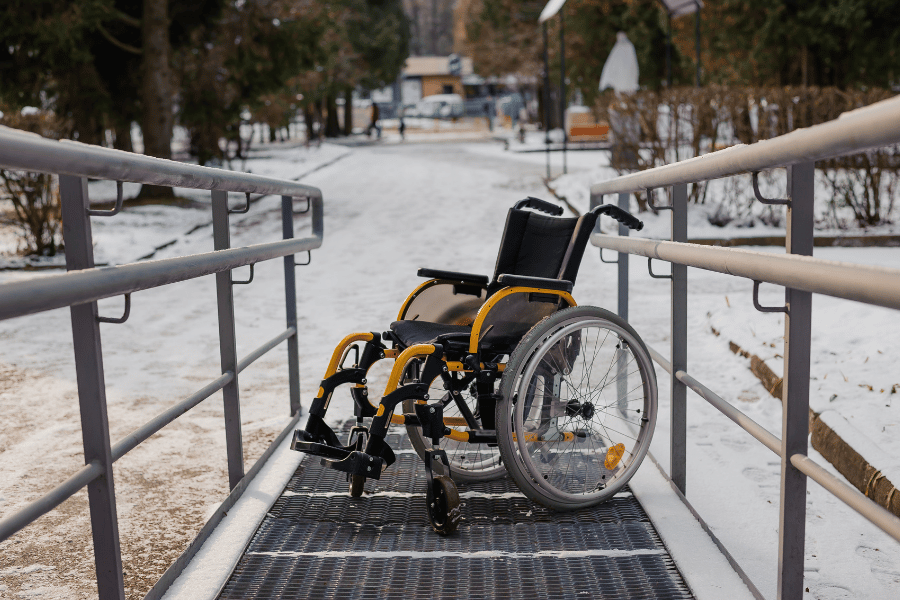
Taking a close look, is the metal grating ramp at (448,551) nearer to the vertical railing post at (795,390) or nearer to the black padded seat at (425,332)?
the vertical railing post at (795,390)

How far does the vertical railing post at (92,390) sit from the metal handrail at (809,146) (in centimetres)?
154

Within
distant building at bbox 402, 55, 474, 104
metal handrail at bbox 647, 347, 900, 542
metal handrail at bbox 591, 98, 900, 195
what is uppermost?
distant building at bbox 402, 55, 474, 104

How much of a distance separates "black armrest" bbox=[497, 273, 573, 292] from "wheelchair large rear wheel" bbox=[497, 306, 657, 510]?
0.53 ft

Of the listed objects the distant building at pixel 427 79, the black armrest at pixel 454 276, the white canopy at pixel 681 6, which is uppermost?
the distant building at pixel 427 79

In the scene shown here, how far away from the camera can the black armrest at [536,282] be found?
10.1ft

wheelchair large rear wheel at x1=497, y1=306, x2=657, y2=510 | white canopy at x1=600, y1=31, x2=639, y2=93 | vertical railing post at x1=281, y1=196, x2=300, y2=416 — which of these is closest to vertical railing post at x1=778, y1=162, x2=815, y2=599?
wheelchair large rear wheel at x1=497, y1=306, x2=657, y2=510

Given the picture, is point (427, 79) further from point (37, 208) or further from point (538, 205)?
point (538, 205)

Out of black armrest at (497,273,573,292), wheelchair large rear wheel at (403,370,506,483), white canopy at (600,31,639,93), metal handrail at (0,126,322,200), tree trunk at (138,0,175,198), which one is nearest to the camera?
metal handrail at (0,126,322,200)

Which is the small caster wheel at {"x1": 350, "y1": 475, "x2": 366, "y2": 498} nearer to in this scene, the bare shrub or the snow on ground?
the snow on ground

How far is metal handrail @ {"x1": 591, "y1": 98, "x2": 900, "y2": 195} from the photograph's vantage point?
1578mm

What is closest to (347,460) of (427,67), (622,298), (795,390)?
(795,390)

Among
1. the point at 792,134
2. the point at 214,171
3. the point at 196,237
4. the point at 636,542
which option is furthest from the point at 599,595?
the point at 196,237

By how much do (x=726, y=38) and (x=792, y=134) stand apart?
16614mm

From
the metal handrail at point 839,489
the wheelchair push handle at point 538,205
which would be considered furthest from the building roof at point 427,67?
the metal handrail at point 839,489
